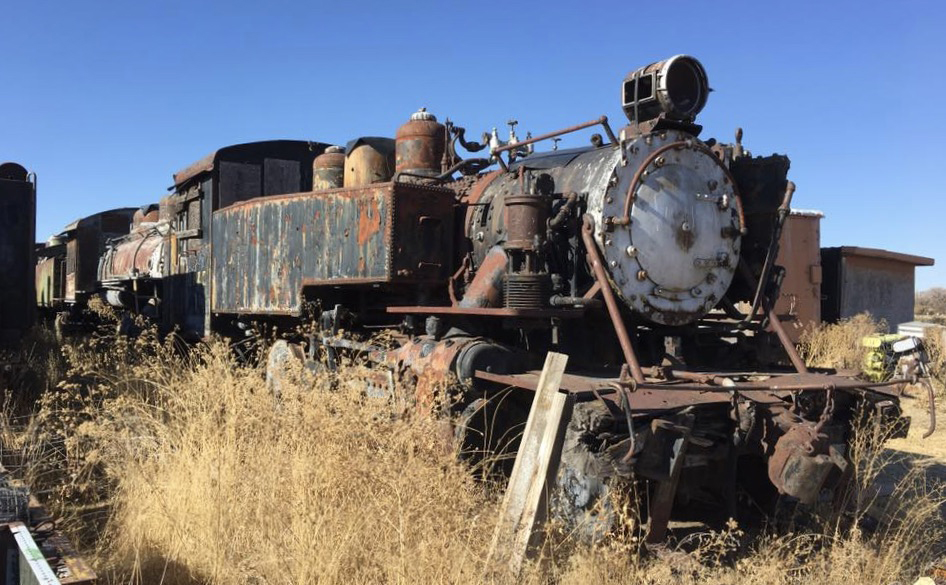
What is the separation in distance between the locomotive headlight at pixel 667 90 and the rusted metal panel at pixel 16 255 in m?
6.65

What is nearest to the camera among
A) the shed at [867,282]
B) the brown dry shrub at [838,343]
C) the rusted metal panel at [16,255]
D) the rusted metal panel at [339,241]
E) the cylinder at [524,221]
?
the cylinder at [524,221]

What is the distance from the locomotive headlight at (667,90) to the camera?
17.6ft

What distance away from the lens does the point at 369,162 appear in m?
7.52

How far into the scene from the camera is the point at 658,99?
5.35 metres

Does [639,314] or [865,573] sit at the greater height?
[639,314]

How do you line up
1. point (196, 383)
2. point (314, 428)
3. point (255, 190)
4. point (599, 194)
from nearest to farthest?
point (314, 428)
point (599, 194)
point (196, 383)
point (255, 190)

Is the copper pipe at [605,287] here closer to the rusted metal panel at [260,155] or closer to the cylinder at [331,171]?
the cylinder at [331,171]

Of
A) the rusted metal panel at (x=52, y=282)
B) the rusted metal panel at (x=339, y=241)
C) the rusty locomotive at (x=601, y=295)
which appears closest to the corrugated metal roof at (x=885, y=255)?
the rusty locomotive at (x=601, y=295)

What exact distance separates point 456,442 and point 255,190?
5.71 m

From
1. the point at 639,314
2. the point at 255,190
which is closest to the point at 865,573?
the point at 639,314

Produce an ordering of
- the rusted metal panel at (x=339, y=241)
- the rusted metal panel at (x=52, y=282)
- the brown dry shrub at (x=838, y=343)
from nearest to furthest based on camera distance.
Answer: the rusted metal panel at (x=339, y=241)
the brown dry shrub at (x=838, y=343)
the rusted metal panel at (x=52, y=282)

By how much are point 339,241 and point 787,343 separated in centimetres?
336

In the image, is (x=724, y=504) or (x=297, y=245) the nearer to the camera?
(x=724, y=504)

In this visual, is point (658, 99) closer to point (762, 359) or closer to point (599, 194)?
point (599, 194)
